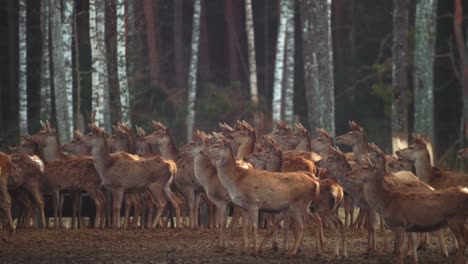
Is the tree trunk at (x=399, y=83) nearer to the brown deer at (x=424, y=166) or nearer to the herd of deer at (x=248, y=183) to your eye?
the herd of deer at (x=248, y=183)

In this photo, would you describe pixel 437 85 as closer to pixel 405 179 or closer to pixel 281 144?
pixel 281 144

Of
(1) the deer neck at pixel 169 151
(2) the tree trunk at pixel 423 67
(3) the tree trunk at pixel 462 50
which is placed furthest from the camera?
(3) the tree trunk at pixel 462 50

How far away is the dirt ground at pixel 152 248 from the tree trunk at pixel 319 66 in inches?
447

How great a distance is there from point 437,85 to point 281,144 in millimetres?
19796

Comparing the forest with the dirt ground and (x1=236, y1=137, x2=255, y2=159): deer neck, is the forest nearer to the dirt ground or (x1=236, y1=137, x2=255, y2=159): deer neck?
(x1=236, y1=137, x2=255, y2=159): deer neck

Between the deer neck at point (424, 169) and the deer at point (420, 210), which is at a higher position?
the deer neck at point (424, 169)

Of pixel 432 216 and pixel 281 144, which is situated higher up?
pixel 281 144

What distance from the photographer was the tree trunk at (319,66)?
3108cm

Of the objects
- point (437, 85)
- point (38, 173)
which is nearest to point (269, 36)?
point (437, 85)

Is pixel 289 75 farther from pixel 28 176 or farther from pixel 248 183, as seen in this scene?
pixel 248 183

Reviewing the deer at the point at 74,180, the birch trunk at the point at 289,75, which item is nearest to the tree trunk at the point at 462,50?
the birch trunk at the point at 289,75

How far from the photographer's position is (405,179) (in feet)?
59.1

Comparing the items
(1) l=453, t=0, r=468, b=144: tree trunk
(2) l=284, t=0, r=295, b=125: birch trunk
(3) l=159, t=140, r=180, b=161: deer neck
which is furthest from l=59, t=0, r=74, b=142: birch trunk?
(1) l=453, t=0, r=468, b=144: tree trunk

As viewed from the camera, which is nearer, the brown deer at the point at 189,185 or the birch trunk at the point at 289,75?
the brown deer at the point at 189,185
